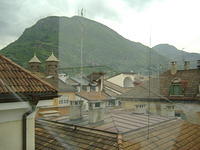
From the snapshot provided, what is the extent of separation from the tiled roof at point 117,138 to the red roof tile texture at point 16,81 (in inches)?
63.9

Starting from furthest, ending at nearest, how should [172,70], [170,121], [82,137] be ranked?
[172,70]
[170,121]
[82,137]

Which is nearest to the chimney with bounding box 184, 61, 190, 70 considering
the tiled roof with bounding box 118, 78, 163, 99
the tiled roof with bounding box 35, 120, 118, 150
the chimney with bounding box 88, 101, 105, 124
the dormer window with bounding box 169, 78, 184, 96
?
the dormer window with bounding box 169, 78, 184, 96

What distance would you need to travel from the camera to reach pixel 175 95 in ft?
31.7

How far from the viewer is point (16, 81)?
192 centimetres

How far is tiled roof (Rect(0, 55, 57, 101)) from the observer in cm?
182

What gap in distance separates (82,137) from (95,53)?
1391 mm

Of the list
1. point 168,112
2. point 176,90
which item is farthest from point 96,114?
point 176,90

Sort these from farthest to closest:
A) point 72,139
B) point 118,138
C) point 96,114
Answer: point 96,114 < point 72,139 < point 118,138

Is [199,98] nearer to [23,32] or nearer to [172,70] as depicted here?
[172,70]

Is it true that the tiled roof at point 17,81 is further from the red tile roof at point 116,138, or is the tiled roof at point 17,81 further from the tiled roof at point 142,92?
the tiled roof at point 142,92

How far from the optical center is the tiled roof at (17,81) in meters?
1.82

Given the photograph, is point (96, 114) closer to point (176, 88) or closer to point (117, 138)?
point (117, 138)

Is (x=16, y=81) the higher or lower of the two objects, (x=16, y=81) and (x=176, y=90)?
the higher

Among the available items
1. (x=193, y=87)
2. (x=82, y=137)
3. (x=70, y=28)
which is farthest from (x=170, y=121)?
(x=193, y=87)
